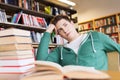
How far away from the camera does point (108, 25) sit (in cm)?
545

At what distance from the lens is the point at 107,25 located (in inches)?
A: 215

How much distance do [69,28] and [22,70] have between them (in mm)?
980

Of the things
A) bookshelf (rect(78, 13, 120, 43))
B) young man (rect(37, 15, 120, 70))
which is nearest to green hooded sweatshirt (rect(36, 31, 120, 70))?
young man (rect(37, 15, 120, 70))

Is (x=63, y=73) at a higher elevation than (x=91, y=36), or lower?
lower

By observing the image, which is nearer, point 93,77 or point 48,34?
point 93,77

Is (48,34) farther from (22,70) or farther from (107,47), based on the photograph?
(22,70)

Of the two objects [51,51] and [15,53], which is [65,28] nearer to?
[51,51]

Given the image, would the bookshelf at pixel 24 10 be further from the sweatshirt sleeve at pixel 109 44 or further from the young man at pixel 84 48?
the sweatshirt sleeve at pixel 109 44

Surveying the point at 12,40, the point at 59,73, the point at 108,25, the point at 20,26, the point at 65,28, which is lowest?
the point at 59,73

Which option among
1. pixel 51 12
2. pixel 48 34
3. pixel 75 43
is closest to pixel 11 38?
pixel 75 43

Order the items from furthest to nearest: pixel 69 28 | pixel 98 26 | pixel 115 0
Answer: pixel 98 26, pixel 115 0, pixel 69 28

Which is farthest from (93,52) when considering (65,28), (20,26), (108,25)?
(108,25)

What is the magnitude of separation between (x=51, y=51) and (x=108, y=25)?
3.59m

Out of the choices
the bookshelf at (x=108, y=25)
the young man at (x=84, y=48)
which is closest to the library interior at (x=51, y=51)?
the young man at (x=84, y=48)
